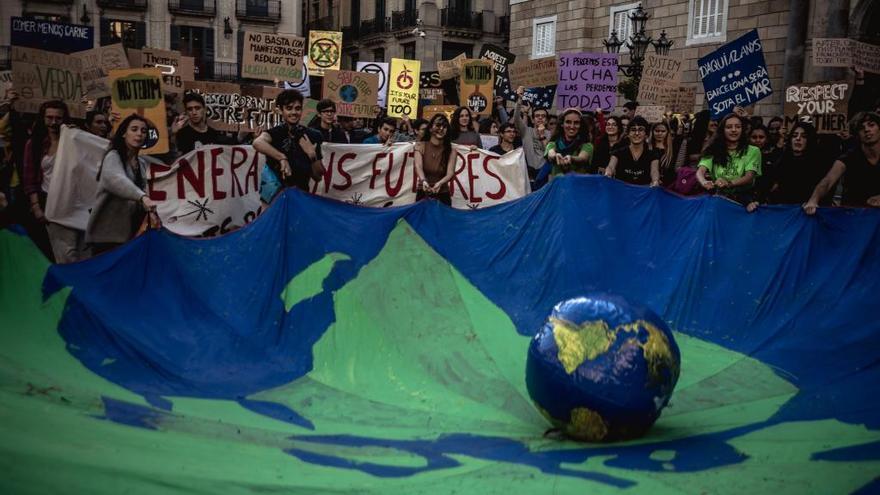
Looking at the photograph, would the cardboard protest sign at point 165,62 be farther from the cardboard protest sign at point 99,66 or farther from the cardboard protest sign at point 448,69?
the cardboard protest sign at point 448,69

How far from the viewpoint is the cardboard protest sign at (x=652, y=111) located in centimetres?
1224

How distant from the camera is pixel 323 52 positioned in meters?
15.1

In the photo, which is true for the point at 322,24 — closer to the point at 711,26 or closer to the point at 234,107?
the point at 711,26

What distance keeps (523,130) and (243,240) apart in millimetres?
5286

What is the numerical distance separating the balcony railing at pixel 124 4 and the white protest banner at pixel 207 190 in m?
34.8

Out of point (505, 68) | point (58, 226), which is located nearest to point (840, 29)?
point (505, 68)

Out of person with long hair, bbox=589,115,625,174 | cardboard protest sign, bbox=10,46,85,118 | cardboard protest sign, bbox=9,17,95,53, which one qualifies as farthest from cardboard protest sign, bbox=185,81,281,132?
person with long hair, bbox=589,115,625,174

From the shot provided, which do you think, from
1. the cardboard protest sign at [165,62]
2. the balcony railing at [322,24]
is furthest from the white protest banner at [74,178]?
the balcony railing at [322,24]

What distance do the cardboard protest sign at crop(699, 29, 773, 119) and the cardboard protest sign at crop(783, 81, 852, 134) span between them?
2.23 feet

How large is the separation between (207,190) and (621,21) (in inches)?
793

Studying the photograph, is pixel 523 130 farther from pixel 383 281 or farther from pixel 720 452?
pixel 720 452

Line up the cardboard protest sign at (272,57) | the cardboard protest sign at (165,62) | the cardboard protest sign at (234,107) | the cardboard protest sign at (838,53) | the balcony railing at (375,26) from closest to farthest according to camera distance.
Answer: the cardboard protest sign at (165,62), the cardboard protest sign at (838,53), the cardboard protest sign at (234,107), the cardboard protest sign at (272,57), the balcony railing at (375,26)

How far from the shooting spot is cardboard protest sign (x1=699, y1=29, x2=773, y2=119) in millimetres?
10266

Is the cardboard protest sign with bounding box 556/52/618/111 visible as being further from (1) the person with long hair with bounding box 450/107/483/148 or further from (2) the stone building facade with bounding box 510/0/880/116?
(2) the stone building facade with bounding box 510/0/880/116
